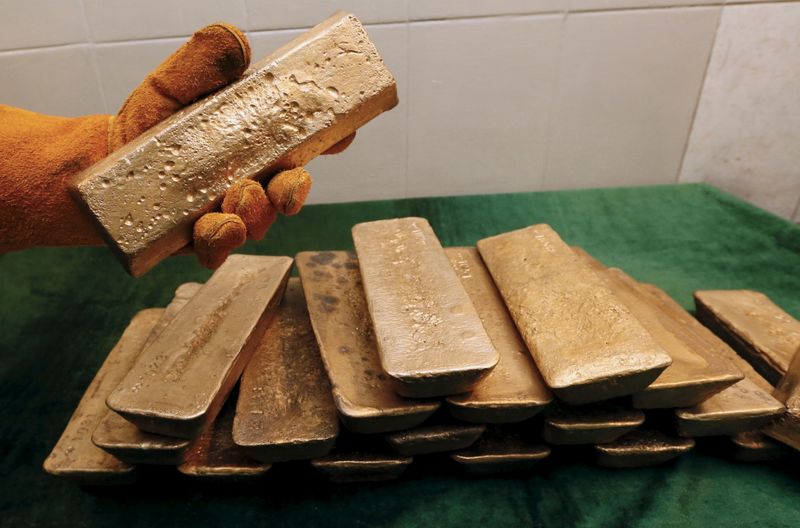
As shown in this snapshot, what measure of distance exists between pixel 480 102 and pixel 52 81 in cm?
161

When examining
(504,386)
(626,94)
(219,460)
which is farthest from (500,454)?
(626,94)

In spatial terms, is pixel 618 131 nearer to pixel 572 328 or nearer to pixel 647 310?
pixel 647 310

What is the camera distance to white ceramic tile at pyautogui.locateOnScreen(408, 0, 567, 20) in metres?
2.11

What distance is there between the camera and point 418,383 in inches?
44.4

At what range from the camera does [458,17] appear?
7.02 ft

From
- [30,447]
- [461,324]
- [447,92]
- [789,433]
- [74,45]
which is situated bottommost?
[30,447]

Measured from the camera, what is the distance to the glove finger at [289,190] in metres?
1.19

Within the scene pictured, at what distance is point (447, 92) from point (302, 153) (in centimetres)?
113

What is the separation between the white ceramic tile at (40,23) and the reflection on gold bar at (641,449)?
217 cm

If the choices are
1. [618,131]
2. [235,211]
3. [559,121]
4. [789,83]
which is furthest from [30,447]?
[789,83]

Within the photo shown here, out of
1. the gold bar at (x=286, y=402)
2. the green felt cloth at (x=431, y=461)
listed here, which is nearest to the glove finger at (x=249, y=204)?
the gold bar at (x=286, y=402)

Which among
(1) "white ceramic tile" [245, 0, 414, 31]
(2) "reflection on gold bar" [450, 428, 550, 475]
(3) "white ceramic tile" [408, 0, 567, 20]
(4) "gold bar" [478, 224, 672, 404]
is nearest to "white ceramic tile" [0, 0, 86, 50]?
(1) "white ceramic tile" [245, 0, 414, 31]

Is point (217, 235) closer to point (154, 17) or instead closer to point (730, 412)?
point (730, 412)

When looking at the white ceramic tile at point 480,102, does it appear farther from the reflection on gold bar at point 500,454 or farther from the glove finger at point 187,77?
the reflection on gold bar at point 500,454
